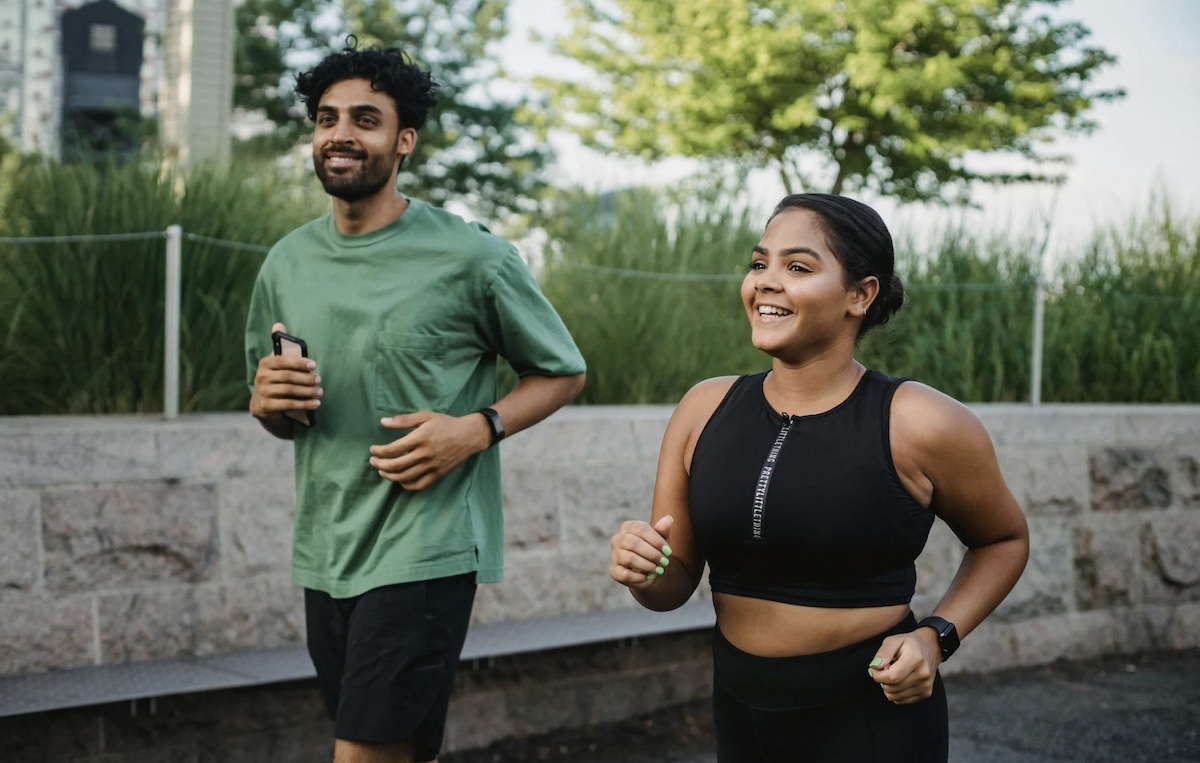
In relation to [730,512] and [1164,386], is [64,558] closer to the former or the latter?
[730,512]

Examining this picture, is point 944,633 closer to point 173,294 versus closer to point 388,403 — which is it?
point 388,403

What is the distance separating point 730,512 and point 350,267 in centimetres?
134

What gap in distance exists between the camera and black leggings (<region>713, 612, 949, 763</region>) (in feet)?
7.85

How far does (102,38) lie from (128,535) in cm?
3981

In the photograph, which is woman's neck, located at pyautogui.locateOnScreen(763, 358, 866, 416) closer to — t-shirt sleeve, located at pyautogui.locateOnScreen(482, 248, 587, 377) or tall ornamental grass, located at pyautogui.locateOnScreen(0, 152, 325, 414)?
t-shirt sleeve, located at pyautogui.locateOnScreen(482, 248, 587, 377)

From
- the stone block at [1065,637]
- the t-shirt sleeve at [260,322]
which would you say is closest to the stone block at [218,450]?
the t-shirt sleeve at [260,322]

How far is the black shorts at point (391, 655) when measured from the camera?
3.12 m

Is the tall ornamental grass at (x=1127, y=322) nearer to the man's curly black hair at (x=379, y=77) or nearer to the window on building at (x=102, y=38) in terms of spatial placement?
the man's curly black hair at (x=379, y=77)

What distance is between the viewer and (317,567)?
3291 millimetres

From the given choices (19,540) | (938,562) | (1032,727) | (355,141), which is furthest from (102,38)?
(355,141)

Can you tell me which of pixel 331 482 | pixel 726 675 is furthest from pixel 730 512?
pixel 331 482

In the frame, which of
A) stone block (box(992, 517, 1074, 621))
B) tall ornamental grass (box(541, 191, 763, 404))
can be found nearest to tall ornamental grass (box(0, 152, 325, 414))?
tall ornamental grass (box(541, 191, 763, 404))

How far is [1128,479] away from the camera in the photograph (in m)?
7.72

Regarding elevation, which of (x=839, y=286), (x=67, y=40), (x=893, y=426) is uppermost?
(x=67, y=40)
